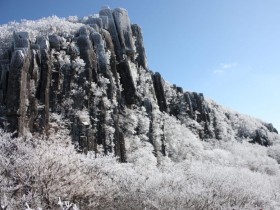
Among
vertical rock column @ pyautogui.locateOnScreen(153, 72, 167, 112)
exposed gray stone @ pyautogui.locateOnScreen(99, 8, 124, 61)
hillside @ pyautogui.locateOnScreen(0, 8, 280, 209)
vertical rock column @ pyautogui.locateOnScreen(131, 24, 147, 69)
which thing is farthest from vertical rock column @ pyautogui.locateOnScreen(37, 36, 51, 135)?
vertical rock column @ pyautogui.locateOnScreen(153, 72, 167, 112)

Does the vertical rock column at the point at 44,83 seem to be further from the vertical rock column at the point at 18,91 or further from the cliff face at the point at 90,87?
the vertical rock column at the point at 18,91

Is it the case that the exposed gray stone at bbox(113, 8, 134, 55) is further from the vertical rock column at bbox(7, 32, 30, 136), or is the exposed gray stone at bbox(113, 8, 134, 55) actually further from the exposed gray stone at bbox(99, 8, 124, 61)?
the vertical rock column at bbox(7, 32, 30, 136)

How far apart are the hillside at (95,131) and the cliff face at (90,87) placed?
14 cm

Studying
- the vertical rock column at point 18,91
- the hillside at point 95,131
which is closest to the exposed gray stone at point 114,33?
the hillside at point 95,131

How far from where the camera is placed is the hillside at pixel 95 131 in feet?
124

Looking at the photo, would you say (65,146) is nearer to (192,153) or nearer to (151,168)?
(151,168)

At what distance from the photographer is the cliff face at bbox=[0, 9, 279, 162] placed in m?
45.8

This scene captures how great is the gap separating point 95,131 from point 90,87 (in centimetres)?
653

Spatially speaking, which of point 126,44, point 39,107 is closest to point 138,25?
point 126,44

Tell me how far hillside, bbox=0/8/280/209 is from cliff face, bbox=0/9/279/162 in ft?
0.46

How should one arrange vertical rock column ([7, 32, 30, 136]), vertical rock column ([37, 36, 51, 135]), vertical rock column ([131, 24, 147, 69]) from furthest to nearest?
vertical rock column ([131, 24, 147, 69]), vertical rock column ([37, 36, 51, 135]), vertical rock column ([7, 32, 30, 136])

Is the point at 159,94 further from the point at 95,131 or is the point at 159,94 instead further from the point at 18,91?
the point at 18,91

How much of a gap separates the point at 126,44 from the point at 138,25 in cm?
976

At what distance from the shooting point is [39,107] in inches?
1844
